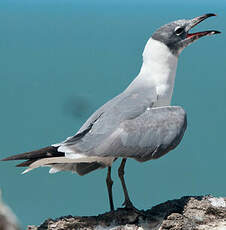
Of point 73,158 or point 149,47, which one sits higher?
point 149,47

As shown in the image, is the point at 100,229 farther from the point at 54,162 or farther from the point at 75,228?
the point at 54,162

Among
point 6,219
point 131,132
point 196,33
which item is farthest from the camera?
point 196,33

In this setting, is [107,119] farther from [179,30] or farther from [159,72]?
[179,30]

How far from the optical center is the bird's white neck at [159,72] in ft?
21.5

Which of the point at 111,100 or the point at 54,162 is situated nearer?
the point at 54,162

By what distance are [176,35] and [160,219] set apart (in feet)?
6.34

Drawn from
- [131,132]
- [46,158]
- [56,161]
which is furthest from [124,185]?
[46,158]

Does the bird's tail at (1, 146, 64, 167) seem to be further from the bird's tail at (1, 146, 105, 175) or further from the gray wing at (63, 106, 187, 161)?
the gray wing at (63, 106, 187, 161)

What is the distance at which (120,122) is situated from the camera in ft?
19.8

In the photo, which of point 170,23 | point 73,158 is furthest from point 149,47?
point 73,158

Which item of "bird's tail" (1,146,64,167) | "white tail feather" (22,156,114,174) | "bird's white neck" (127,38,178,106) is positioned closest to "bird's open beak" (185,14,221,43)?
"bird's white neck" (127,38,178,106)

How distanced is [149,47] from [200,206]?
5.66ft

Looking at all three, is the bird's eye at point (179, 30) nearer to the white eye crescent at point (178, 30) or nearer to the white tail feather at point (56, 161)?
the white eye crescent at point (178, 30)

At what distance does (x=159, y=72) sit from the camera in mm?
6594
